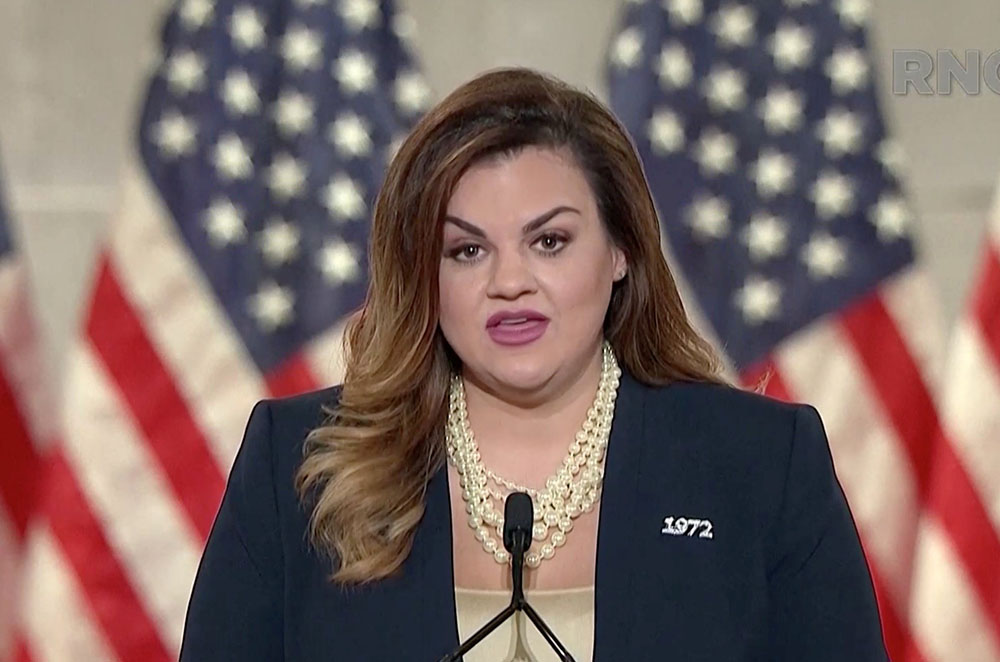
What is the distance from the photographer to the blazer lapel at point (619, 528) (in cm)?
149

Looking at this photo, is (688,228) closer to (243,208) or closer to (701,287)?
(701,287)

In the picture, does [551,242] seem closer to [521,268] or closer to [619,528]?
[521,268]

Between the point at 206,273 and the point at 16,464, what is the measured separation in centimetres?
47

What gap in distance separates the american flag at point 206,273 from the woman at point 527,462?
2.50 feet

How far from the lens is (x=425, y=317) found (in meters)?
1.62

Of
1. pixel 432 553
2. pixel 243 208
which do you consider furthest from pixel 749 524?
pixel 243 208

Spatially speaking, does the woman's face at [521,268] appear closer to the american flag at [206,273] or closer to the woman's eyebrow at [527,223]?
the woman's eyebrow at [527,223]

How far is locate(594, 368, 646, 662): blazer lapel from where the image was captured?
149 cm

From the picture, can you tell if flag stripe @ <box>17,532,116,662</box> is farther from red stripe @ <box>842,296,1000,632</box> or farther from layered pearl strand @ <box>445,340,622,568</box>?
red stripe @ <box>842,296,1000,632</box>

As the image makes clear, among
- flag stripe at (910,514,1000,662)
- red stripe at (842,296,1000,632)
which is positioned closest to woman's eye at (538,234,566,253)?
red stripe at (842,296,1000,632)

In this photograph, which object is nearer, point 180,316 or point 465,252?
point 465,252

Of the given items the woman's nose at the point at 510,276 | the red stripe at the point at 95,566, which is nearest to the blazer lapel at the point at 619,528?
the woman's nose at the point at 510,276

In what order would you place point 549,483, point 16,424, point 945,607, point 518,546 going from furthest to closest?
point 16,424, point 945,607, point 549,483, point 518,546

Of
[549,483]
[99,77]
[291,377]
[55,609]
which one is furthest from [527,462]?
[99,77]
